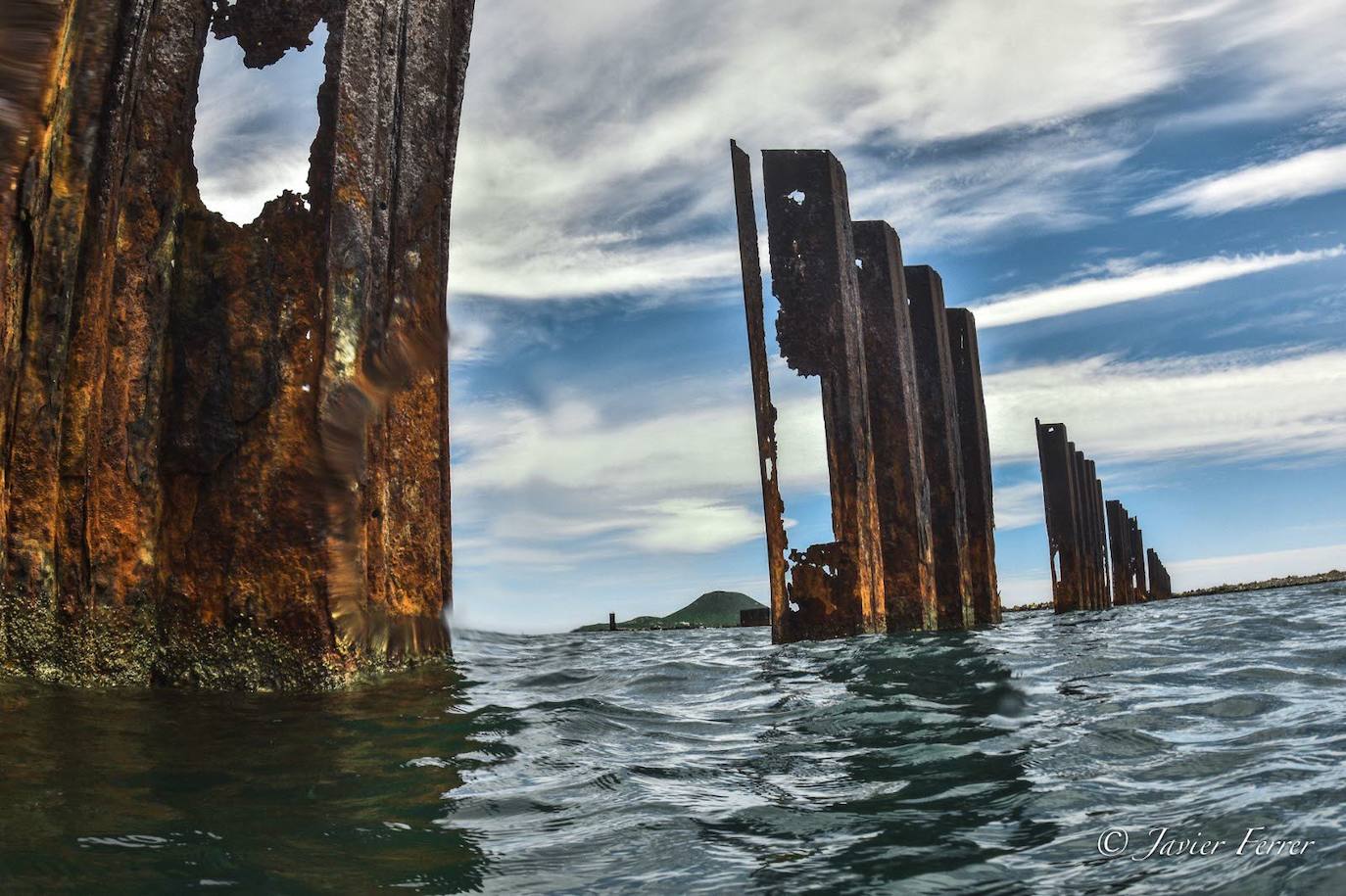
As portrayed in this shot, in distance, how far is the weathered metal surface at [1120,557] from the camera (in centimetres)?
2558

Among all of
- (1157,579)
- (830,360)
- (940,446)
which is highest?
(830,360)

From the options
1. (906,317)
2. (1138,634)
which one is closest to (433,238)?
(906,317)

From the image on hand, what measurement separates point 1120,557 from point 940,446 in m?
18.4

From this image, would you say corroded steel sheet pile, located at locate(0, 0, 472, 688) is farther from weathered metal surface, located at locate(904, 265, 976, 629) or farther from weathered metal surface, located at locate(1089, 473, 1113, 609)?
weathered metal surface, located at locate(1089, 473, 1113, 609)

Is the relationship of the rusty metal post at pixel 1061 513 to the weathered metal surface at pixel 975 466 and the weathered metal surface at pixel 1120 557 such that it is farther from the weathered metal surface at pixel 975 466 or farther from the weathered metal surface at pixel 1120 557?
the weathered metal surface at pixel 1120 557

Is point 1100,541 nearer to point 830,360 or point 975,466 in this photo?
point 975,466

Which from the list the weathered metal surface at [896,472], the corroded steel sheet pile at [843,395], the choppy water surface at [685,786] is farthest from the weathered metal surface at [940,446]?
the choppy water surface at [685,786]

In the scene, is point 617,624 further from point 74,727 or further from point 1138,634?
point 74,727

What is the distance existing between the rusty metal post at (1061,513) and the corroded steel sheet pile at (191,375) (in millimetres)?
14875

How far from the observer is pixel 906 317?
33.4 feet

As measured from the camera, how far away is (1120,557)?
27.0 metres

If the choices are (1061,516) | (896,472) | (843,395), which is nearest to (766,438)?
(843,395)

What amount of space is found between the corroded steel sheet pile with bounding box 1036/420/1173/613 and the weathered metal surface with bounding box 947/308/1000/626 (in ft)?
16.1

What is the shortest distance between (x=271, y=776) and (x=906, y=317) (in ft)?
27.3
